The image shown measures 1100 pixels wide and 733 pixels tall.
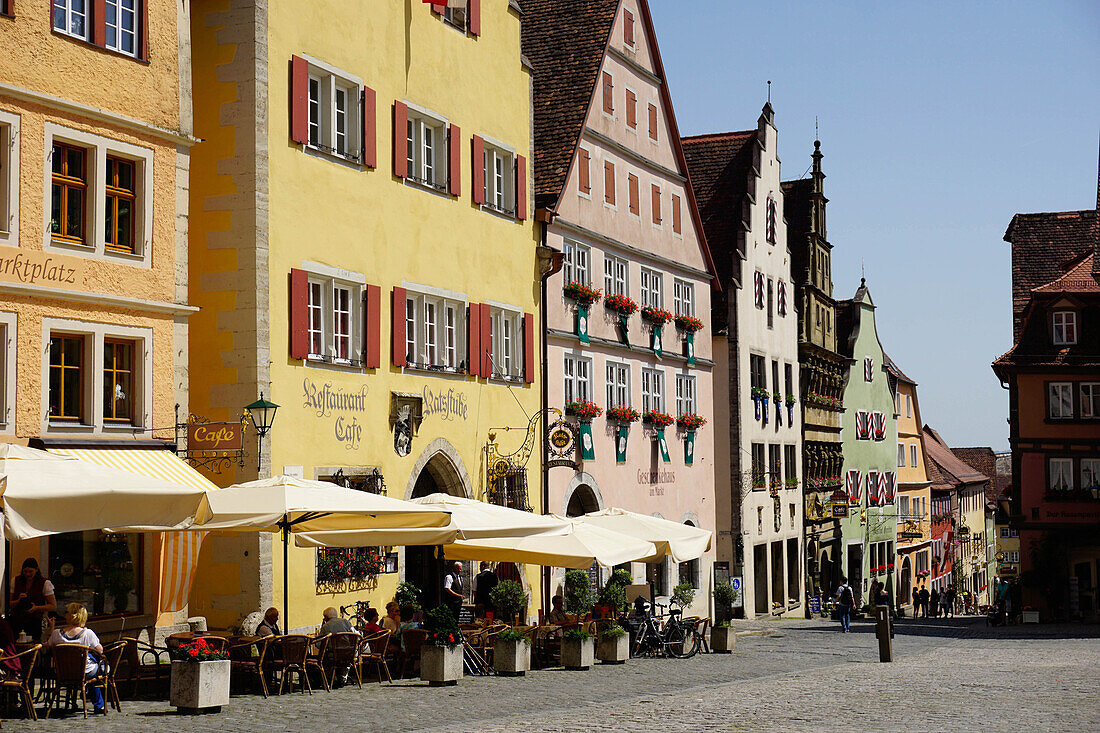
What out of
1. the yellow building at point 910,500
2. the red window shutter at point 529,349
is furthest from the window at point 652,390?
the yellow building at point 910,500

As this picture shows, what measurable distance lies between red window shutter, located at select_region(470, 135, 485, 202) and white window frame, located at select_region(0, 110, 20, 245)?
11.9 metres

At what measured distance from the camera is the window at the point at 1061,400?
50.5 m

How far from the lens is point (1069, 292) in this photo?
50781 mm

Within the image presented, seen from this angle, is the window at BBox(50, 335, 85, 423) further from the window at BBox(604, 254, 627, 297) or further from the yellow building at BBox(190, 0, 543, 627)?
the window at BBox(604, 254, 627, 297)

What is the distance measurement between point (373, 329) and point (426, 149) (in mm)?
4414

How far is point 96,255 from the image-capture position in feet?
63.3

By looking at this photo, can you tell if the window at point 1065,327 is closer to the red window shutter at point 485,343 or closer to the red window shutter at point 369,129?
the red window shutter at point 485,343

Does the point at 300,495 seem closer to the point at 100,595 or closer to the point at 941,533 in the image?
the point at 100,595

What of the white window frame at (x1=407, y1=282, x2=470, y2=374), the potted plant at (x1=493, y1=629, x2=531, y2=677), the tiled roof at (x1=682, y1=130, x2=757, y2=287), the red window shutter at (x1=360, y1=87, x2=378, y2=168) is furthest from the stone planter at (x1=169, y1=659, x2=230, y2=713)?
the tiled roof at (x1=682, y1=130, x2=757, y2=287)

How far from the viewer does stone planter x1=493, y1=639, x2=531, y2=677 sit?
66.8 feet

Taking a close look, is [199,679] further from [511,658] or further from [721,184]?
[721,184]

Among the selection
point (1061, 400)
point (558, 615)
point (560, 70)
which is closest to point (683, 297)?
point (560, 70)

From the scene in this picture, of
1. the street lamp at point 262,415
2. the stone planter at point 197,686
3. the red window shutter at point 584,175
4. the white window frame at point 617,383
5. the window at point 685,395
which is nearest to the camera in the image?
the stone planter at point 197,686

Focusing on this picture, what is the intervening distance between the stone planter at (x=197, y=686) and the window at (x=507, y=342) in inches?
584
